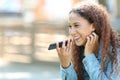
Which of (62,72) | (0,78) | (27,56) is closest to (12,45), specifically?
(27,56)

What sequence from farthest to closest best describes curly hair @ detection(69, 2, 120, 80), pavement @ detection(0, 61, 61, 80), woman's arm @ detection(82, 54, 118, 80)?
pavement @ detection(0, 61, 61, 80)
curly hair @ detection(69, 2, 120, 80)
woman's arm @ detection(82, 54, 118, 80)

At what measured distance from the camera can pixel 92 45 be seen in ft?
12.2

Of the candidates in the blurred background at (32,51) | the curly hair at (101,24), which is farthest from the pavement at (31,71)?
the curly hair at (101,24)

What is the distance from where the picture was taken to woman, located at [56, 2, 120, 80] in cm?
362

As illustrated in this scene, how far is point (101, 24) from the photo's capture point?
3744 millimetres

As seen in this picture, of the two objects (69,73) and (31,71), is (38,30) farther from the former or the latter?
(69,73)

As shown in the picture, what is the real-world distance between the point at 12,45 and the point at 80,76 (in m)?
11.0

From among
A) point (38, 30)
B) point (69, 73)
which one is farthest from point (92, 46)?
point (38, 30)

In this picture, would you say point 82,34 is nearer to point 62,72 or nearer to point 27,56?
point 62,72

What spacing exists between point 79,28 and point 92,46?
0.14 metres

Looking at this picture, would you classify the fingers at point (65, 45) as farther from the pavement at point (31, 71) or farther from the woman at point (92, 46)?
the pavement at point (31, 71)

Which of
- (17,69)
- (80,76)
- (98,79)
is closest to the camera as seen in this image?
(98,79)

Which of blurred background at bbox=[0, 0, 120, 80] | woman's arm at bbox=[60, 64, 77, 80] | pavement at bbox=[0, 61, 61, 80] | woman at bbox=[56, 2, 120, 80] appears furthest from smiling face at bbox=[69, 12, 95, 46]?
blurred background at bbox=[0, 0, 120, 80]

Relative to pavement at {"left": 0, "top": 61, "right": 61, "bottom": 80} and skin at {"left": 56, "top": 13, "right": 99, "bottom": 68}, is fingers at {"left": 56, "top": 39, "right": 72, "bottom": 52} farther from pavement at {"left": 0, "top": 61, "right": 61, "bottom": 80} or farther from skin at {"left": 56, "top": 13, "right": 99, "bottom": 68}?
pavement at {"left": 0, "top": 61, "right": 61, "bottom": 80}
